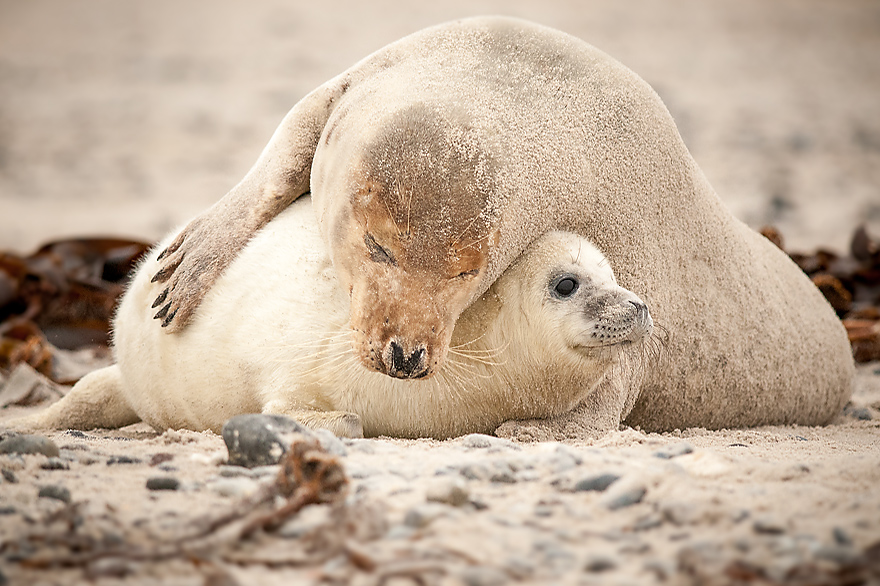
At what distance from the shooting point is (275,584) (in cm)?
173

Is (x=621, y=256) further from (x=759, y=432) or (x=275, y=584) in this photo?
(x=275, y=584)

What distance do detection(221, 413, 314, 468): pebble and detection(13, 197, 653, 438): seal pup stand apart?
390mm

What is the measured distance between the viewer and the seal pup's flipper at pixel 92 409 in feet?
12.8

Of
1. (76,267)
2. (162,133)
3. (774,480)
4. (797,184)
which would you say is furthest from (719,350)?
(162,133)

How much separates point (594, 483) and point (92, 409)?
2511 millimetres

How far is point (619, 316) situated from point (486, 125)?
71cm

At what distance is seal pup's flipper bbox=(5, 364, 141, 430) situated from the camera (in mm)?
3904

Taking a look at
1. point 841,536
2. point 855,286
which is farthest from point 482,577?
point 855,286

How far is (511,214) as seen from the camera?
9.44 ft

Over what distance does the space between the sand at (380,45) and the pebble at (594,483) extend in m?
0.02

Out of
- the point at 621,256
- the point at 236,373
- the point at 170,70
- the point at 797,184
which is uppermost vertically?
the point at 170,70

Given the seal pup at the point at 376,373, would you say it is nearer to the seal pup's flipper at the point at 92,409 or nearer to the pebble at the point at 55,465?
the seal pup's flipper at the point at 92,409

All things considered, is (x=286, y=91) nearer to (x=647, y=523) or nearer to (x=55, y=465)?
(x=55, y=465)

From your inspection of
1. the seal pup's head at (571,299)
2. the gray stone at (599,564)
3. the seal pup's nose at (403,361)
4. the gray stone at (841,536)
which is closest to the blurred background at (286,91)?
the seal pup's head at (571,299)
